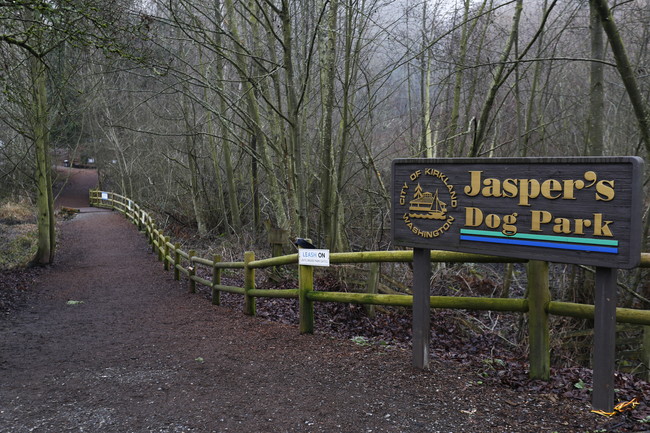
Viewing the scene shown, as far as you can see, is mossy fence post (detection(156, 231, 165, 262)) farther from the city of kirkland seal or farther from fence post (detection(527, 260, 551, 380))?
fence post (detection(527, 260, 551, 380))

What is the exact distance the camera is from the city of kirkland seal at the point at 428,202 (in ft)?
14.7

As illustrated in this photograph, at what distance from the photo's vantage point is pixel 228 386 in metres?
4.82

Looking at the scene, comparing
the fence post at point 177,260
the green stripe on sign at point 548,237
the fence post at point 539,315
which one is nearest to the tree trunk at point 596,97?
the fence post at point 539,315

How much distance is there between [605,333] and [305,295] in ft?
11.7

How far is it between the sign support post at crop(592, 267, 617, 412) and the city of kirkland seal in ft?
4.08

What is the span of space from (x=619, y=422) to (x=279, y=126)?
9500mm

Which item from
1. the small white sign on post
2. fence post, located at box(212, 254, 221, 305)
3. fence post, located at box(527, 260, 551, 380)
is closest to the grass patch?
fence post, located at box(212, 254, 221, 305)

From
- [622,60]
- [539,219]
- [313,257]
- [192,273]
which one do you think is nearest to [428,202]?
[539,219]

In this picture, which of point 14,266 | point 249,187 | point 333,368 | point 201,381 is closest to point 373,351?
point 333,368

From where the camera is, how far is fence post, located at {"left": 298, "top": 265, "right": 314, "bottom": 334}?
644 centimetres

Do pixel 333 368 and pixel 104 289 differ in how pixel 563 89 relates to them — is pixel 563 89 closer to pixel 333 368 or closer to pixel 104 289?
pixel 104 289

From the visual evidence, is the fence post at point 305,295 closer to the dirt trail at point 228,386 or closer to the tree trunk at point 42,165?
the dirt trail at point 228,386

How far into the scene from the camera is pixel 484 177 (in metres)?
4.20

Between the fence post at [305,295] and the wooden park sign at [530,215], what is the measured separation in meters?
1.85
